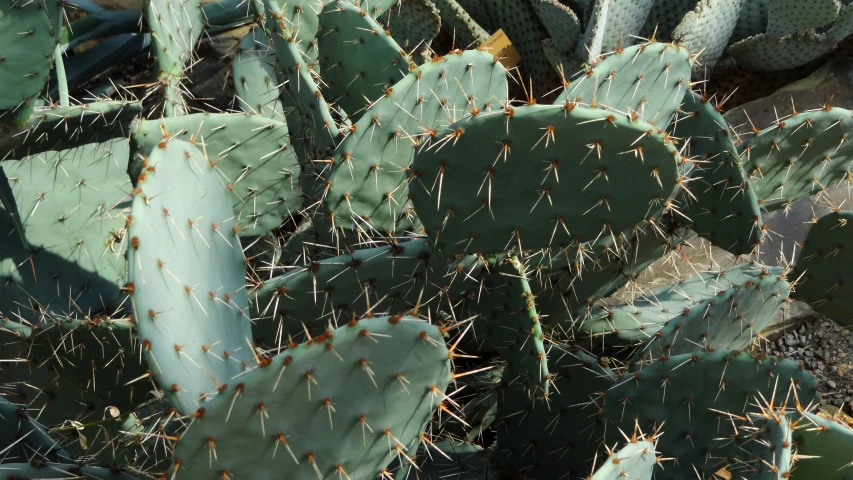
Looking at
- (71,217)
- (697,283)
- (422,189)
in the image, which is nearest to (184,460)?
(422,189)

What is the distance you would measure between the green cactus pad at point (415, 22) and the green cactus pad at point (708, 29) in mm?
787

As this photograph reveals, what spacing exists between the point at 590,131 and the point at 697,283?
1187mm

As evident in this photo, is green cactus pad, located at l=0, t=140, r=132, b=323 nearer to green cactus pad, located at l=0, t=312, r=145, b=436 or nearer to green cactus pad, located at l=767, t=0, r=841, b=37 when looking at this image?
green cactus pad, located at l=0, t=312, r=145, b=436

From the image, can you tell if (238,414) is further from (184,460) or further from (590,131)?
(590,131)

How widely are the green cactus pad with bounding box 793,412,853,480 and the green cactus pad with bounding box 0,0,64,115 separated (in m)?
1.97

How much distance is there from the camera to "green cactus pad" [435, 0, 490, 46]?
2871 millimetres

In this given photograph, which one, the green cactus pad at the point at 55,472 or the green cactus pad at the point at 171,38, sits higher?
the green cactus pad at the point at 171,38

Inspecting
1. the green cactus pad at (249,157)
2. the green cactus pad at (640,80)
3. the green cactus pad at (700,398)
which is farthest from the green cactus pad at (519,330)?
the green cactus pad at (249,157)

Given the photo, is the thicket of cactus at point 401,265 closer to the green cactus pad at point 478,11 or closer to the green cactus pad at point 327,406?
the green cactus pad at point 327,406

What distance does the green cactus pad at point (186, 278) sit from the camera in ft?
4.10

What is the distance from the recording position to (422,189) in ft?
4.75

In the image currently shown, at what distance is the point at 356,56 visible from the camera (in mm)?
1915

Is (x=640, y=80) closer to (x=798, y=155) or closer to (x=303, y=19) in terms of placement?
(x=798, y=155)

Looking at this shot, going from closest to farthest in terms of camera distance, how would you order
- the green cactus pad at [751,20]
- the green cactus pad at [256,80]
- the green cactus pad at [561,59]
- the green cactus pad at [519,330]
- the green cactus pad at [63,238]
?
the green cactus pad at [519,330]
the green cactus pad at [63,238]
the green cactus pad at [256,80]
the green cactus pad at [561,59]
the green cactus pad at [751,20]
